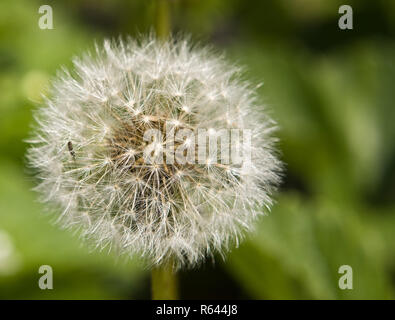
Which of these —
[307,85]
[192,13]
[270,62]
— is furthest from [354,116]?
[192,13]

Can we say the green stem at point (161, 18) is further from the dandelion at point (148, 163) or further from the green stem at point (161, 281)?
the green stem at point (161, 281)

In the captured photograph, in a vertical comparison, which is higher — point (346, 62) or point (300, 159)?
point (346, 62)

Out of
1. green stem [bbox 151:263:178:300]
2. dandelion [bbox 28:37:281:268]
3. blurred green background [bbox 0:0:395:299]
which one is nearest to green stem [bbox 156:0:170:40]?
blurred green background [bbox 0:0:395:299]

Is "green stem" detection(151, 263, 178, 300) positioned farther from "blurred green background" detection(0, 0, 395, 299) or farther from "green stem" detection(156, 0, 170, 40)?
"green stem" detection(156, 0, 170, 40)

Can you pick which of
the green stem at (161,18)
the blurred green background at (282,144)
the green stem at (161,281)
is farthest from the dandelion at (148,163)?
the blurred green background at (282,144)

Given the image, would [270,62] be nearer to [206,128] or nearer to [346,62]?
[346,62]
